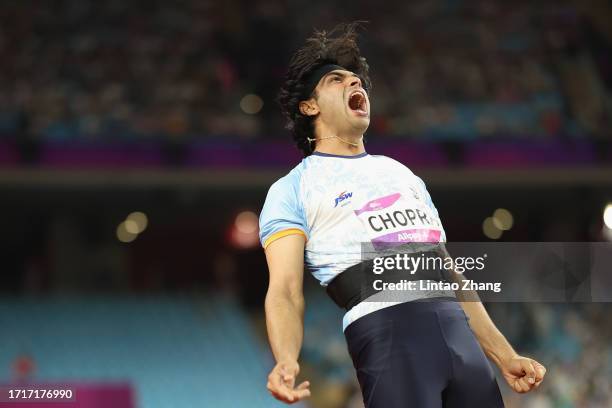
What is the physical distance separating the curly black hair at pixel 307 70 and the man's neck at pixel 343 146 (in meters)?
0.13

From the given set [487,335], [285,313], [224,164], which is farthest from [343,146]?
[224,164]

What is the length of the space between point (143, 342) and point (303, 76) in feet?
37.0

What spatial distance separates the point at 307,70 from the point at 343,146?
36cm

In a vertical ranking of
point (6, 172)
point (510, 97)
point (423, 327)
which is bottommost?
point (423, 327)

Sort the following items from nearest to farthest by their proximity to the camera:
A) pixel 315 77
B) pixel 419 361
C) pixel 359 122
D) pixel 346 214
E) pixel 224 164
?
pixel 419 361, pixel 346 214, pixel 359 122, pixel 315 77, pixel 224 164

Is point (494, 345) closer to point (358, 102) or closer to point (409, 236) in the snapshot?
point (409, 236)

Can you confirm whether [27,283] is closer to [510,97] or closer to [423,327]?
[510,97]

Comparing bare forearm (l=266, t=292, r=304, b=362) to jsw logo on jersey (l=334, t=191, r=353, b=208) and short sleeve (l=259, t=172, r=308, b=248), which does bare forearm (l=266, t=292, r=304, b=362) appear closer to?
short sleeve (l=259, t=172, r=308, b=248)

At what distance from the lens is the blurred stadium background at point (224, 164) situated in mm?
13453

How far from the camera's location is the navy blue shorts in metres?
2.93

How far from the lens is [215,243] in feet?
53.8

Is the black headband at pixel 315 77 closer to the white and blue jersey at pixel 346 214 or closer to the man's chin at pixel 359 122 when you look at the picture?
the man's chin at pixel 359 122

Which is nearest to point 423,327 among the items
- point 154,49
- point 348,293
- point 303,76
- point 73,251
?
point 348,293

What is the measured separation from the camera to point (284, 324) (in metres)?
2.98
